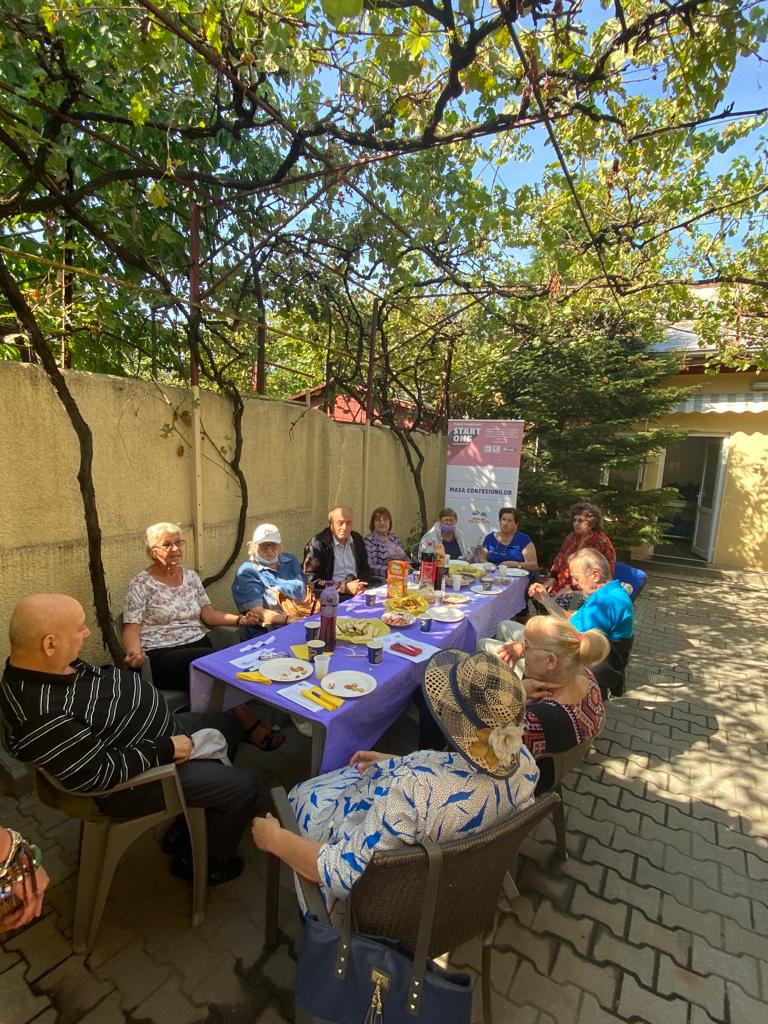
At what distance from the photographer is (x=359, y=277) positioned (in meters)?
5.01

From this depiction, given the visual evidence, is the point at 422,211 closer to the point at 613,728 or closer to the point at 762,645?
the point at 613,728

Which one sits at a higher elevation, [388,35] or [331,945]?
[388,35]

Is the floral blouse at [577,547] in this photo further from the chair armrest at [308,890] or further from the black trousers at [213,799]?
the chair armrest at [308,890]

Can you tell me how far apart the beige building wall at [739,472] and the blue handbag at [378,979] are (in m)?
8.62

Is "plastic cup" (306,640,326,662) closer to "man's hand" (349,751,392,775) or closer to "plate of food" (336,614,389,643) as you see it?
"plate of food" (336,614,389,643)

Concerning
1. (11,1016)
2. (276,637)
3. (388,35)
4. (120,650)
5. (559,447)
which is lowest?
(11,1016)

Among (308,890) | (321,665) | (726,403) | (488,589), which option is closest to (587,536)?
(488,589)

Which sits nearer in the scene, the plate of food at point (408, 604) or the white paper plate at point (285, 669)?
the white paper plate at point (285, 669)

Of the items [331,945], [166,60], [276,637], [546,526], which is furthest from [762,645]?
[166,60]

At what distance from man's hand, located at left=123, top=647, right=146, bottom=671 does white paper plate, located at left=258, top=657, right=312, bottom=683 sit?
32.9 inches

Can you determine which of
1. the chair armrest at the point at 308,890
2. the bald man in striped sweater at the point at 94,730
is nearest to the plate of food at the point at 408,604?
the bald man in striped sweater at the point at 94,730

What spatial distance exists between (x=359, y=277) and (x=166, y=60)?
2.93 m

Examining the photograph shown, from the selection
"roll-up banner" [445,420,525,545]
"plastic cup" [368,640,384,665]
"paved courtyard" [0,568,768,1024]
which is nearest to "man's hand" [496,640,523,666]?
"paved courtyard" [0,568,768,1024]

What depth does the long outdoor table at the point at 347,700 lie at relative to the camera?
1.87 m
